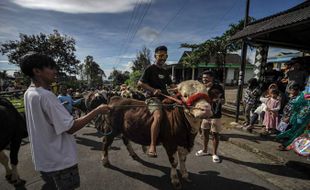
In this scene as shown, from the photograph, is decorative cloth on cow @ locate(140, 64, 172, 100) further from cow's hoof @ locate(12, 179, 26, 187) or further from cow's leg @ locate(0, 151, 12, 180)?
cow's leg @ locate(0, 151, 12, 180)

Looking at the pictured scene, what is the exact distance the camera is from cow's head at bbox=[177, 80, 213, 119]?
2297 millimetres

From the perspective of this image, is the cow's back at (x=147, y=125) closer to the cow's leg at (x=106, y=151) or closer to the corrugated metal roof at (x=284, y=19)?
the cow's leg at (x=106, y=151)

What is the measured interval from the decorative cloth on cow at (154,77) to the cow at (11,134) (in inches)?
98.7

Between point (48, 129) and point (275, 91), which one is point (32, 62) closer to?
point (48, 129)

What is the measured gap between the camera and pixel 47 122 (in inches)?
55.1

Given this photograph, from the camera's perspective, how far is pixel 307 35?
680 centimetres

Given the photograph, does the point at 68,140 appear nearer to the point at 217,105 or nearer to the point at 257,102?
the point at 217,105

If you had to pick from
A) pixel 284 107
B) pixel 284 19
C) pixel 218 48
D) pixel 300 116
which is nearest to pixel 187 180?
pixel 300 116

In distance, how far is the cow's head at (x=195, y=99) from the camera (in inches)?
90.4

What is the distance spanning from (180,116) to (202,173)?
1.40 m

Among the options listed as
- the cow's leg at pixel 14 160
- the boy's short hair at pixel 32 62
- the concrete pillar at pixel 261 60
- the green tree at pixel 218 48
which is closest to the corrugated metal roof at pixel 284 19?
the concrete pillar at pixel 261 60

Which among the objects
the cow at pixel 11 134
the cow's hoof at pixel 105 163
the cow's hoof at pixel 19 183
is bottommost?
the cow's hoof at pixel 19 183

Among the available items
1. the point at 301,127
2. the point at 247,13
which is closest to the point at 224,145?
the point at 301,127

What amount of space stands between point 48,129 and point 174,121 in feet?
6.33
